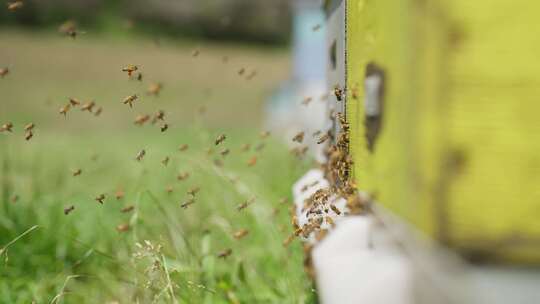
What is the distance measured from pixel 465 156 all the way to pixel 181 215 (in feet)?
6.37

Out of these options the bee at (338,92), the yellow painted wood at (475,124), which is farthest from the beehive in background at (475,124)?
the bee at (338,92)

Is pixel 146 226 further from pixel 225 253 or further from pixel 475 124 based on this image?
pixel 475 124

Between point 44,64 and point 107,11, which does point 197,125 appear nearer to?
point 44,64

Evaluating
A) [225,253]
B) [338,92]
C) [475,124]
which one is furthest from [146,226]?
Answer: [475,124]

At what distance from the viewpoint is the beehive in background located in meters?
0.91

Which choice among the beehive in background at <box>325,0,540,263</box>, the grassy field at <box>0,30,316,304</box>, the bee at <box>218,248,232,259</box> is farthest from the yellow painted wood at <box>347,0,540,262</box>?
the bee at <box>218,248,232,259</box>

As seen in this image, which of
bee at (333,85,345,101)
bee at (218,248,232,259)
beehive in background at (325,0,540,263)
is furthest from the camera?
bee at (218,248,232,259)

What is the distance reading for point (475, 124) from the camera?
0.92 m

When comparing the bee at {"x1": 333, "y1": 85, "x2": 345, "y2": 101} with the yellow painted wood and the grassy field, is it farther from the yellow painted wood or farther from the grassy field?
the yellow painted wood

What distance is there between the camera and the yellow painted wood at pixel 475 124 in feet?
2.98

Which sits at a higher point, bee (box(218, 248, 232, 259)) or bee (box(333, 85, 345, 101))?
bee (box(333, 85, 345, 101))

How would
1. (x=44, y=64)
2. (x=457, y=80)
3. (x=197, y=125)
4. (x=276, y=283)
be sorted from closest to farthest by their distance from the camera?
(x=457, y=80) < (x=276, y=283) < (x=197, y=125) < (x=44, y=64)

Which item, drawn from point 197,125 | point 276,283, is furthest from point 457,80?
point 197,125

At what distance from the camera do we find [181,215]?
8.97ft
